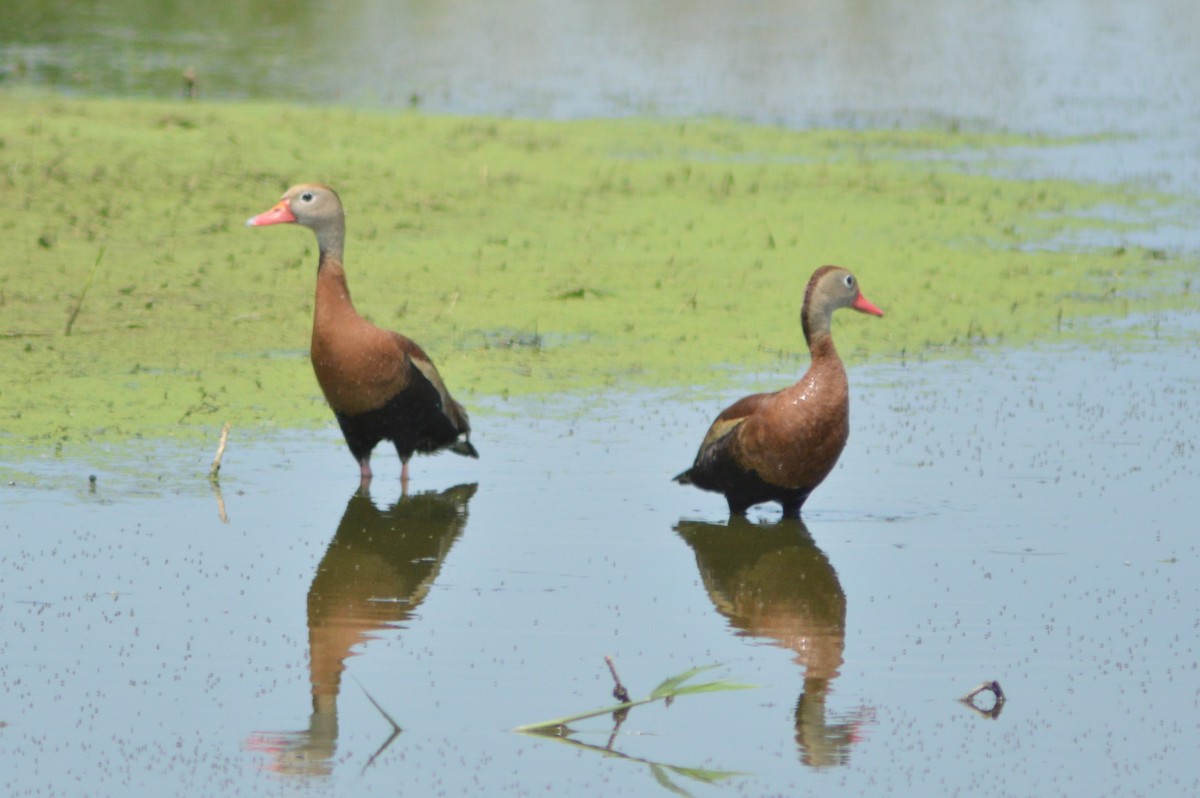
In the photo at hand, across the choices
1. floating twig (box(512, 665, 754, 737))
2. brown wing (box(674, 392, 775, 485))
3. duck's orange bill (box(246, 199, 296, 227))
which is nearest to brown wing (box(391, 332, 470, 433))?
duck's orange bill (box(246, 199, 296, 227))

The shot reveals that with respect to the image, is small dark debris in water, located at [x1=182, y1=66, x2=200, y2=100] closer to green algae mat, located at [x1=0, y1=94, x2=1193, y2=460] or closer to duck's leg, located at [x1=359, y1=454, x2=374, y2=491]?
green algae mat, located at [x1=0, y1=94, x2=1193, y2=460]

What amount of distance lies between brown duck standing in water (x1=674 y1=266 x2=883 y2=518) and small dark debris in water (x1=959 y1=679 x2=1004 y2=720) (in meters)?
2.01

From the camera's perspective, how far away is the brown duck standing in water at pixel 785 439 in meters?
7.70

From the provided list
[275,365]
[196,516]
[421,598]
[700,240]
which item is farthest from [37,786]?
[700,240]

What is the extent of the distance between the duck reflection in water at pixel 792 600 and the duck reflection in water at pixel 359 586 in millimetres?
991

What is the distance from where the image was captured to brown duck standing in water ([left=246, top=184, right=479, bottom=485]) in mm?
8242

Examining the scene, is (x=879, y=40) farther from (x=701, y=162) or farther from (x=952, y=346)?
(x=952, y=346)

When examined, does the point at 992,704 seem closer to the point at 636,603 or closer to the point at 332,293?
the point at 636,603

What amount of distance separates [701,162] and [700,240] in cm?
273

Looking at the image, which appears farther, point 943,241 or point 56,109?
point 56,109

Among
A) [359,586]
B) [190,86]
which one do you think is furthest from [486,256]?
[190,86]

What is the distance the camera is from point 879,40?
81.5ft

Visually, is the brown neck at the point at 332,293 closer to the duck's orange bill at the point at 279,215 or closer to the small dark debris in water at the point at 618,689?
the duck's orange bill at the point at 279,215

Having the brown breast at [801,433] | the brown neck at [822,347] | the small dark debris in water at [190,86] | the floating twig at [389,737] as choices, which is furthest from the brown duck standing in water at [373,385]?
the small dark debris in water at [190,86]
